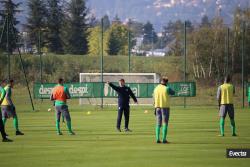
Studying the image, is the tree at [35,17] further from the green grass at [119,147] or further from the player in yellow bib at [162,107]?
the player in yellow bib at [162,107]

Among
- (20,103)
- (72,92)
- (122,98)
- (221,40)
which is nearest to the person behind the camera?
(122,98)

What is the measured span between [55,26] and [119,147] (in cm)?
6979

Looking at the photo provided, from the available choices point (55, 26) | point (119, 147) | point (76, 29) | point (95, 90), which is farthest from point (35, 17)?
point (119, 147)

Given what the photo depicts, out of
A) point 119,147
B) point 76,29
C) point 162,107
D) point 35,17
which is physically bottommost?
point 119,147

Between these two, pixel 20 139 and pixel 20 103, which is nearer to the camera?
pixel 20 139

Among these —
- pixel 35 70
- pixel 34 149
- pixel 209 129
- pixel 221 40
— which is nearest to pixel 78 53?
pixel 35 70

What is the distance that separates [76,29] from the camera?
317 feet

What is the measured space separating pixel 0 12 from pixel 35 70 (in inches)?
635

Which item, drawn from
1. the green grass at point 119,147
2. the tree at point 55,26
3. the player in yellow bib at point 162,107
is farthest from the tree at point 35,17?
the player in yellow bib at point 162,107

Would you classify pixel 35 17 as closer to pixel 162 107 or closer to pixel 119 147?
pixel 162 107

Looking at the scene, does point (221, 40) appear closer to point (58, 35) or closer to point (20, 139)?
point (58, 35)

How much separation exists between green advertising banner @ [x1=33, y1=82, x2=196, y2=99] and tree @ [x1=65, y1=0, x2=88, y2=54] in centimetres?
3177

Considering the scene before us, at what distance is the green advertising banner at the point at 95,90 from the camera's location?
2181 inches

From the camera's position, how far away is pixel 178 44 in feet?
320
